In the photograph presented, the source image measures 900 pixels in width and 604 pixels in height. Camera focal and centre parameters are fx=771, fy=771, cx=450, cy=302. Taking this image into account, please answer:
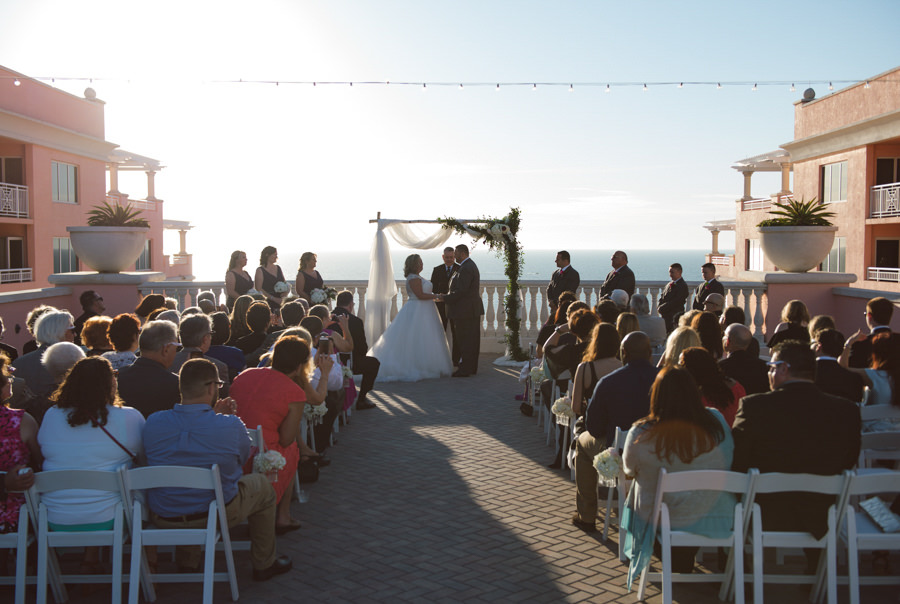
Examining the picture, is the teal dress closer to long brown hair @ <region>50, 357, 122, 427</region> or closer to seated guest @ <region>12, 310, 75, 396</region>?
long brown hair @ <region>50, 357, 122, 427</region>

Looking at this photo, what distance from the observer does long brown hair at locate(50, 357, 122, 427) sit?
410 cm

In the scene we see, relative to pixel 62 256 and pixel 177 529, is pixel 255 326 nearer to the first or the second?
pixel 177 529

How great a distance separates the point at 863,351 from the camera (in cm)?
604

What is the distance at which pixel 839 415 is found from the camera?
406 cm

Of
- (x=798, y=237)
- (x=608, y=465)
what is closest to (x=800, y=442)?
(x=608, y=465)

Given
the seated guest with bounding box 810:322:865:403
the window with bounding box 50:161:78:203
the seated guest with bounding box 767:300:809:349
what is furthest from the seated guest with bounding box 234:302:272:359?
the window with bounding box 50:161:78:203

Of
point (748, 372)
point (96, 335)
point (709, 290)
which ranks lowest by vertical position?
point (748, 372)

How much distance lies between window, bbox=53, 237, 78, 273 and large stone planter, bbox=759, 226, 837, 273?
2552cm

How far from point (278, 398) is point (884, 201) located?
2703cm

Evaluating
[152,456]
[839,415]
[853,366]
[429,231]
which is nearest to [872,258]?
[429,231]

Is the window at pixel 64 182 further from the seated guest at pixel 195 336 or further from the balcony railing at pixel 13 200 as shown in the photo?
the seated guest at pixel 195 336

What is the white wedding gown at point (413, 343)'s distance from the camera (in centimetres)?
1205

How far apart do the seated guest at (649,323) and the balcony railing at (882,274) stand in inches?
837

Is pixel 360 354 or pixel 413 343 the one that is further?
pixel 413 343
